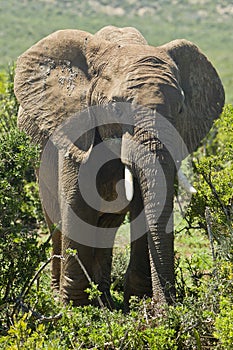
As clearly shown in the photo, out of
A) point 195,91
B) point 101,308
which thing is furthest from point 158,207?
point 195,91

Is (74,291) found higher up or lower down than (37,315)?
lower down

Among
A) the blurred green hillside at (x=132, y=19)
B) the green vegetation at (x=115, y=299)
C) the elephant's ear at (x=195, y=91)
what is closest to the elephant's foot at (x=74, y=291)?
the green vegetation at (x=115, y=299)

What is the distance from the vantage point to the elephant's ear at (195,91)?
241 inches

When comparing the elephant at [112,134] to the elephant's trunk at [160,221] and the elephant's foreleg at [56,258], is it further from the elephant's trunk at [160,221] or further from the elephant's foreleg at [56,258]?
the elephant's foreleg at [56,258]

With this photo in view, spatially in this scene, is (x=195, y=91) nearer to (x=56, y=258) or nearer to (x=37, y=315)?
(x=56, y=258)

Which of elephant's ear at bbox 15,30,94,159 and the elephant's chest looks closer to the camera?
the elephant's chest

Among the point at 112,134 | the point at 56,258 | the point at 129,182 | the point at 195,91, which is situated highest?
the point at 195,91

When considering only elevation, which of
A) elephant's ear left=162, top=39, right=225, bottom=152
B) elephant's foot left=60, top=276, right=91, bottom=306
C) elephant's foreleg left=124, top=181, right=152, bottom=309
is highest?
elephant's ear left=162, top=39, right=225, bottom=152

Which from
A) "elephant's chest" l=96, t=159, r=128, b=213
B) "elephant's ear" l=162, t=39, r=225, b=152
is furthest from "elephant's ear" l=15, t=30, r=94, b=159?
"elephant's ear" l=162, t=39, r=225, b=152

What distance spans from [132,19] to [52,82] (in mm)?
44259

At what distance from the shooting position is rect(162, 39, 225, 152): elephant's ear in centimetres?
613

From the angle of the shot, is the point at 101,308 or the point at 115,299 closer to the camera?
the point at 101,308

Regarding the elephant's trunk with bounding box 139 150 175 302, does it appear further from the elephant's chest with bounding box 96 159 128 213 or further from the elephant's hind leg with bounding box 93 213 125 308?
the elephant's hind leg with bounding box 93 213 125 308

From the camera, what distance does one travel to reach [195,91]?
636 cm
